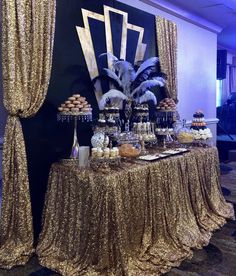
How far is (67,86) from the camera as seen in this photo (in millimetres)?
2951

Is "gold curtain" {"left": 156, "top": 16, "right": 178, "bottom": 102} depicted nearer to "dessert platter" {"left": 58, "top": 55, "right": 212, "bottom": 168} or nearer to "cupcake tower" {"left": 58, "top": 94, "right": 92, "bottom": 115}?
"dessert platter" {"left": 58, "top": 55, "right": 212, "bottom": 168}

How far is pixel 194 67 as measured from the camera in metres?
5.24

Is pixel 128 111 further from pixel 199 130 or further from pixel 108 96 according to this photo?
pixel 199 130

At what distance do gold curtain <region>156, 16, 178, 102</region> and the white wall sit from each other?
30 cm

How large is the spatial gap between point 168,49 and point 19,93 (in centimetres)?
244

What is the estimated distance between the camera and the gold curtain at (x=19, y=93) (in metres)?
2.39

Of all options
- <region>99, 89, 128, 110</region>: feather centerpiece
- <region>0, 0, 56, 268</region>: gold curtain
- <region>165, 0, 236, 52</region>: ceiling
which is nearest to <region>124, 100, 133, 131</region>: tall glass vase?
<region>99, 89, 128, 110</region>: feather centerpiece

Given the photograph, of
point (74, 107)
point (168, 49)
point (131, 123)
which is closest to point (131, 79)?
point (131, 123)

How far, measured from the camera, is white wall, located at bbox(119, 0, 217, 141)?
487 cm

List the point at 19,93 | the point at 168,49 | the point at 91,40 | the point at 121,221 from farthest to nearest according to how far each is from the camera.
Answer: the point at 168,49 → the point at 91,40 → the point at 19,93 → the point at 121,221

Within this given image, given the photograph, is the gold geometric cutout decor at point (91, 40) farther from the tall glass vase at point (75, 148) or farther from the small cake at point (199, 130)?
the small cake at point (199, 130)

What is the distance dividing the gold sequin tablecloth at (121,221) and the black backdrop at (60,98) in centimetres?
18

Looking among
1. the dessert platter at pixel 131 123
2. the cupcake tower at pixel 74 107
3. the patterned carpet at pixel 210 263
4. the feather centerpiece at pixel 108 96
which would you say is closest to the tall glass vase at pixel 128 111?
the dessert platter at pixel 131 123

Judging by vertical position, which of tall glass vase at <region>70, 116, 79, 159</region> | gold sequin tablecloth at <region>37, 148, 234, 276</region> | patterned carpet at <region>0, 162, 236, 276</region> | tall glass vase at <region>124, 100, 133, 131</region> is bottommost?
patterned carpet at <region>0, 162, 236, 276</region>
